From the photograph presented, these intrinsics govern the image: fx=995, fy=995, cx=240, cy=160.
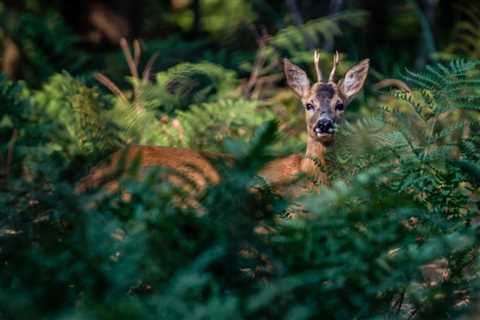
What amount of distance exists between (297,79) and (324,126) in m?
0.89

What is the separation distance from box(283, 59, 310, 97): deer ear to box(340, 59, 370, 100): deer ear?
11.5 inches

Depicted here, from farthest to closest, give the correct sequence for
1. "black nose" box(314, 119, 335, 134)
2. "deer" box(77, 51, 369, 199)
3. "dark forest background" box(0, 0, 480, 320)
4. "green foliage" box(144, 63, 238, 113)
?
"green foliage" box(144, 63, 238, 113) < "black nose" box(314, 119, 335, 134) < "deer" box(77, 51, 369, 199) < "dark forest background" box(0, 0, 480, 320)

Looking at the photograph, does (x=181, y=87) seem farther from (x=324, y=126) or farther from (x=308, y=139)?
(x=324, y=126)

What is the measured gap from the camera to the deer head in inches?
291

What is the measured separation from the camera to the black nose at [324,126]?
287 inches

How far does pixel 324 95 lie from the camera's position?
7.73m

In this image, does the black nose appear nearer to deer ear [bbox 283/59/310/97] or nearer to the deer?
the deer

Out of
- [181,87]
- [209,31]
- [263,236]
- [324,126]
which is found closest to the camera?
[263,236]

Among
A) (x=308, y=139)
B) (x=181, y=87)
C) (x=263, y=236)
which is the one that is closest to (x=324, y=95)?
(x=308, y=139)

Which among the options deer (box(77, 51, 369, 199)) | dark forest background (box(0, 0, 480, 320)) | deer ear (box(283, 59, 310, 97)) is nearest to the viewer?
dark forest background (box(0, 0, 480, 320))

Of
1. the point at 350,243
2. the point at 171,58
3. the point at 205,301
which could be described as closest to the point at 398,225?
the point at 350,243

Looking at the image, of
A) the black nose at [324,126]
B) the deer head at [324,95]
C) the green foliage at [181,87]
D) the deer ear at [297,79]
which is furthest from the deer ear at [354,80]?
the green foliage at [181,87]

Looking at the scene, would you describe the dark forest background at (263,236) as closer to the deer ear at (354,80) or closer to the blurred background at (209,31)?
the deer ear at (354,80)

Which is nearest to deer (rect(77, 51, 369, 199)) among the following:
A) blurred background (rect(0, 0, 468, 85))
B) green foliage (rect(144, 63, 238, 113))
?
green foliage (rect(144, 63, 238, 113))
